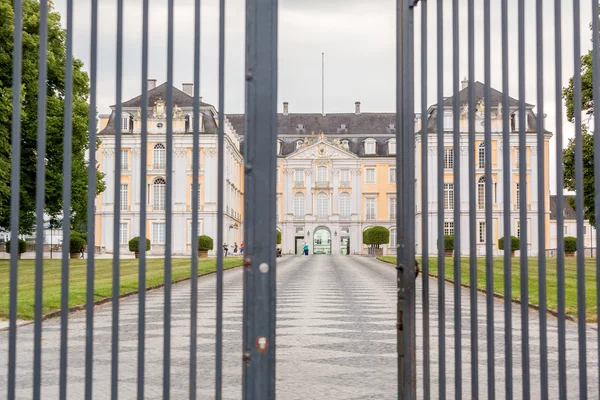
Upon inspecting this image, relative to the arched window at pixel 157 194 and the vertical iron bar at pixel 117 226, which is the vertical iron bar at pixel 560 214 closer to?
the vertical iron bar at pixel 117 226

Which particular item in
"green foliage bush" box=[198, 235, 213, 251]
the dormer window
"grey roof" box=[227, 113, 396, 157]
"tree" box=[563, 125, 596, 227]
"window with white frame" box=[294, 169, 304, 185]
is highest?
"grey roof" box=[227, 113, 396, 157]

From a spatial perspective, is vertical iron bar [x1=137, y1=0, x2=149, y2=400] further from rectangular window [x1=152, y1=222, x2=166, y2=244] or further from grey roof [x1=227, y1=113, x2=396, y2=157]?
grey roof [x1=227, y1=113, x2=396, y2=157]

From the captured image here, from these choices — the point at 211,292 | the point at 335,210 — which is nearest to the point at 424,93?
the point at 211,292

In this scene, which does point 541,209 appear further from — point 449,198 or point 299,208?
point 299,208

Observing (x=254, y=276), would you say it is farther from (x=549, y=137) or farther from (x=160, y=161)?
(x=160, y=161)

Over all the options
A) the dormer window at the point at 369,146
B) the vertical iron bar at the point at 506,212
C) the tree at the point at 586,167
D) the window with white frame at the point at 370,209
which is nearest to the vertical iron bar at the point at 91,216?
the vertical iron bar at the point at 506,212

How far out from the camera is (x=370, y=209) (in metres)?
59.6

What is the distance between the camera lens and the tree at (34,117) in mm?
17672

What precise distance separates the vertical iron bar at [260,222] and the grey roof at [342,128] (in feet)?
191

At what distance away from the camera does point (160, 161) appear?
43781 millimetres

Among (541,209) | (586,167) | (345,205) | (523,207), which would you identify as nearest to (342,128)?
(345,205)

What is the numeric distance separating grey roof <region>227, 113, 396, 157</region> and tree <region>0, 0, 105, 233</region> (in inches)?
1483

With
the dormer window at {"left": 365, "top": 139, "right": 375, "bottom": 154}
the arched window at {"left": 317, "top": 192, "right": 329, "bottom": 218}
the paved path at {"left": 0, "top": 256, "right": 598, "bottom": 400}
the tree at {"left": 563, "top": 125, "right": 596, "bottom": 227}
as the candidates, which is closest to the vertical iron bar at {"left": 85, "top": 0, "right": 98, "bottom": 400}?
the paved path at {"left": 0, "top": 256, "right": 598, "bottom": 400}

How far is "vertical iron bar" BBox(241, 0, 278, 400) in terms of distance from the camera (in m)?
2.53
